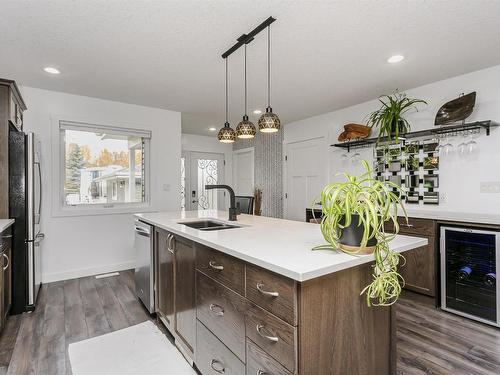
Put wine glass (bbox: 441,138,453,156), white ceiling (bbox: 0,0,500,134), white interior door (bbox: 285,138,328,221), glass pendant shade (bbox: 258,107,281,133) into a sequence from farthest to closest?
white interior door (bbox: 285,138,328,221) < wine glass (bbox: 441,138,453,156) < glass pendant shade (bbox: 258,107,281,133) < white ceiling (bbox: 0,0,500,134)

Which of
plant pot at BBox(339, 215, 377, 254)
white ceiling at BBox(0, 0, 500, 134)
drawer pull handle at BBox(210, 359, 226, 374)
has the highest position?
white ceiling at BBox(0, 0, 500, 134)

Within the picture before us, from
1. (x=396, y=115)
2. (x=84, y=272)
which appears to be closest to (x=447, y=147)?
(x=396, y=115)

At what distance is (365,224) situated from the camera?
1.18 meters

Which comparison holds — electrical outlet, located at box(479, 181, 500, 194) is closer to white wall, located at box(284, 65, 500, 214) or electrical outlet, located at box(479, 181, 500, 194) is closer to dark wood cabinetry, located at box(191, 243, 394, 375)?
white wall, located at box(284, 65, 500, 214)

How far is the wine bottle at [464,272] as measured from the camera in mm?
2574

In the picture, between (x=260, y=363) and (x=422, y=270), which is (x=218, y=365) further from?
(x=422, y=270)

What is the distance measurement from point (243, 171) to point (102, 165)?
3280mm

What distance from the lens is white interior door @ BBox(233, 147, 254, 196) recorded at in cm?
643

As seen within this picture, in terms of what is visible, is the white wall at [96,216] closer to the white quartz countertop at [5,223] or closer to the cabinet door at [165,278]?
the white quartz countertop at [5,223]

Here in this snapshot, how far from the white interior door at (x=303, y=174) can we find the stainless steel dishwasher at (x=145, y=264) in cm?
293

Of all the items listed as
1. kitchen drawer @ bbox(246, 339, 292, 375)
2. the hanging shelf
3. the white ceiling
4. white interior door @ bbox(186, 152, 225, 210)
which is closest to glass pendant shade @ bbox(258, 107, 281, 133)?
the white ceiling

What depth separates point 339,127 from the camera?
443 cm

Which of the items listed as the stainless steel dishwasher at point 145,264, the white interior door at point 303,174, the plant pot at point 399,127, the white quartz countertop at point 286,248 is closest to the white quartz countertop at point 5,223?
the stainless steel dishwasher at point 145,264

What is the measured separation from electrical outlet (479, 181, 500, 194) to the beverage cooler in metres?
0.71
